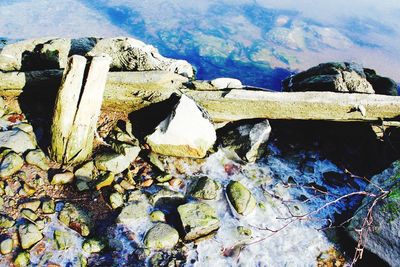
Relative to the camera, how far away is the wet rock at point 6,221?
362 cm

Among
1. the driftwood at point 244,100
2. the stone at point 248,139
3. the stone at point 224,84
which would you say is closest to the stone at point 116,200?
the driftwood at point 244,100

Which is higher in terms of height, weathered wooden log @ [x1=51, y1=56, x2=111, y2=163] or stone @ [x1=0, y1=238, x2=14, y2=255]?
weathered wooden log @ [x1=51, y1=56, x2=111, y2=163]

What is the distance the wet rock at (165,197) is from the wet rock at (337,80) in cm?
379

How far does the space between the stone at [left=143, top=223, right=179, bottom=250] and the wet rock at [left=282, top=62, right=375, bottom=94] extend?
429 cm

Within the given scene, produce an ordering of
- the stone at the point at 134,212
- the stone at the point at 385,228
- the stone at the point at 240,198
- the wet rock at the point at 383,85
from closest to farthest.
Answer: the stone at the point at 385,228, the stone at the point at 134,212, the stone at the point at 240,198, the wet rock at the point at 383,85

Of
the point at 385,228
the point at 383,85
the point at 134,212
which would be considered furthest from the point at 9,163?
the point at 383,85

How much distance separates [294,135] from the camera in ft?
19.9

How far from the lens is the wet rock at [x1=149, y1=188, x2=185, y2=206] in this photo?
442cm

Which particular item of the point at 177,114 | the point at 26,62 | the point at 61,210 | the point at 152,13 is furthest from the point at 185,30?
the point at 61,210

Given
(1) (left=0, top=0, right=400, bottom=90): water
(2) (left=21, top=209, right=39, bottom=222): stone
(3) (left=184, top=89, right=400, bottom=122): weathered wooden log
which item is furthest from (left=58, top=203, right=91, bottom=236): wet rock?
(1) (left=0, top=0, right=400, bottom=90): water

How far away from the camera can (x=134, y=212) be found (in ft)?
13.7

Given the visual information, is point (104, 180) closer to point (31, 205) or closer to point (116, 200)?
point (116, 200)

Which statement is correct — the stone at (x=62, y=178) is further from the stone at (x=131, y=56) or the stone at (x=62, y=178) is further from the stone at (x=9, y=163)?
the stone at (x=131, y=56)

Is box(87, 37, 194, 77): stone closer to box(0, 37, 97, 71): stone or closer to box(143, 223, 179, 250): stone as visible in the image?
box(0, 37, 97, 71): stone
